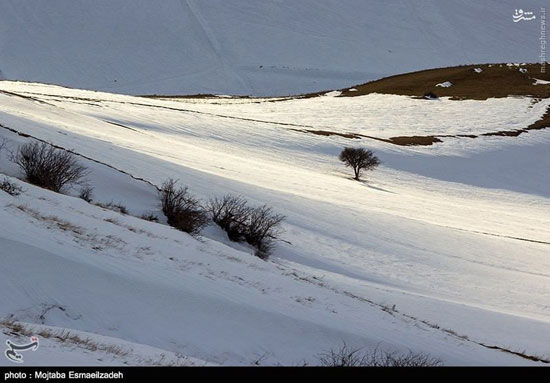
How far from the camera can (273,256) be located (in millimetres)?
13734

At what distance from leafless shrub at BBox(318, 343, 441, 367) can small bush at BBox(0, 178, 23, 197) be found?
5690 millimetres

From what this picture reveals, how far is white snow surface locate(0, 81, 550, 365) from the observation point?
839 cm

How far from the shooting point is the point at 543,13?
9912cm


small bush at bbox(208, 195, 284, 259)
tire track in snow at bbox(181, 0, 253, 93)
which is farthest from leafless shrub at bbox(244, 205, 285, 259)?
tire track in snow at bbox(181, 0, 253, 93)

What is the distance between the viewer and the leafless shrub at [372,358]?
309 inches

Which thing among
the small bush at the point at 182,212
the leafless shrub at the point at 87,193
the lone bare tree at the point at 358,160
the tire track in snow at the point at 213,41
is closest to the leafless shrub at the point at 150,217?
the small bush at the point at 182,212

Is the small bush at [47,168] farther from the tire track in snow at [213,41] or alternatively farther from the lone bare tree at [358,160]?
the tire track in snow at [213,41]

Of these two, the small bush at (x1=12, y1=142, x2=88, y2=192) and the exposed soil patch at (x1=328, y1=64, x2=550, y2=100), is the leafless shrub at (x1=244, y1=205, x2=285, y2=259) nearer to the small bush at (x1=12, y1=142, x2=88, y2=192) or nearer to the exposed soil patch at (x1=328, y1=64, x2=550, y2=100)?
the small bush at (x1=12, y1=142, x2=88, y2=192)

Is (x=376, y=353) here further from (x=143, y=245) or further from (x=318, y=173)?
(x=318, y=173)

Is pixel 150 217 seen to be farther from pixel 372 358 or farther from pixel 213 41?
pixel 213 41

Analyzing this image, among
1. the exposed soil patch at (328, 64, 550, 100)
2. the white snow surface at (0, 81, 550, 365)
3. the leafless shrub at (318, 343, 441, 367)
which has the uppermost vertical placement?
the exposed soil patch at (328, 64, 550, 100)

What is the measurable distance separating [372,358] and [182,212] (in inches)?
245
